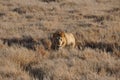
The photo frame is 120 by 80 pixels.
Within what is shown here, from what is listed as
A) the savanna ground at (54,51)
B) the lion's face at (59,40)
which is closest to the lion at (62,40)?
the lion's face at (59,40)

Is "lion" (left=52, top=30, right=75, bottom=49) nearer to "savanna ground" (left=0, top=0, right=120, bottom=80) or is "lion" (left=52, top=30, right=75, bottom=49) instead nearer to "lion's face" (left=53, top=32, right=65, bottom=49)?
"lion's face" (left=53, top=32, right=65, bottom=49)

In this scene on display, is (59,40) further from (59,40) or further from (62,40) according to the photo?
(62,40)

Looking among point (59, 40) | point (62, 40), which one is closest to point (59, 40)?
point (59, 40)

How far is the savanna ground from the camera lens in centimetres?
754

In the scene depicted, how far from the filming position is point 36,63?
847cm

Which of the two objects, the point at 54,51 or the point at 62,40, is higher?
the point at 62,40

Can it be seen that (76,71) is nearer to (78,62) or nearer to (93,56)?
(78,62)

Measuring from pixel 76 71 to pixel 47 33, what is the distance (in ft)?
18.2

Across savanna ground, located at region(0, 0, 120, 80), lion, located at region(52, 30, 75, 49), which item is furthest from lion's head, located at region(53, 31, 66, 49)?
savanna ground, located at region(0, 0, 120, 80)

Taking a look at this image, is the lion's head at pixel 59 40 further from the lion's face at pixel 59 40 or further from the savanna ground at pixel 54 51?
the savanna ground at pixel 54 51

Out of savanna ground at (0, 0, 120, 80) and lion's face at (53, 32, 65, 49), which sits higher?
lion's face at (53, 32, 65, 49)

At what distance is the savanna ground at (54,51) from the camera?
7539 mm

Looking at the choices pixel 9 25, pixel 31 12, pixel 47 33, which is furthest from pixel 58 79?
pixel 31 12

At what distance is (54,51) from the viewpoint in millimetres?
9867
